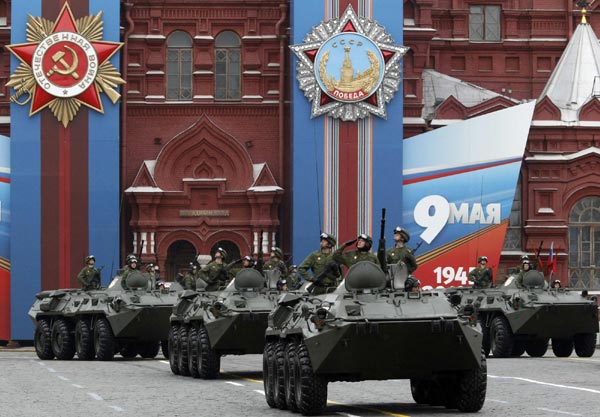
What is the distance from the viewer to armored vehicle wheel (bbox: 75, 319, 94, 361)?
31047mm

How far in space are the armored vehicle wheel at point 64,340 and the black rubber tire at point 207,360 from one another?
877 centimetres

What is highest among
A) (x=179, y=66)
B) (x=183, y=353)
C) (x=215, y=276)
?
(x=179, y=66)

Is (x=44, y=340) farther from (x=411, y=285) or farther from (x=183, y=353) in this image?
(x=411, y=285)

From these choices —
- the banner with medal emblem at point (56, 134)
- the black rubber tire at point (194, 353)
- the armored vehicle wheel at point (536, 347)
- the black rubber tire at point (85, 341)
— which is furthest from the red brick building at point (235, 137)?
the black rubber tire at point (194, 353)

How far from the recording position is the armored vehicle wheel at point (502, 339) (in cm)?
3125

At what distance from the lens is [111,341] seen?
3047cm

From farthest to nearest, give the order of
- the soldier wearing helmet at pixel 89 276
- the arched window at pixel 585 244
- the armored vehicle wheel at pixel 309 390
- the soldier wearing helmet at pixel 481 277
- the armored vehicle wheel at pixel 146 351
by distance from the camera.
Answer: the arched window at pixel 585 244 → the soldier wearing helmet at pixel 481 277 → the soldier wearing helmet at pixel 89 276 → the armored vehicle wheel at pixel 146 351 → the armored vehicle wheel at pixel 309 390

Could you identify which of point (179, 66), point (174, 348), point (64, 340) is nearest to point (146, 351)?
point (64, 340)

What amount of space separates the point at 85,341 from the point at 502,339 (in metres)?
8.22

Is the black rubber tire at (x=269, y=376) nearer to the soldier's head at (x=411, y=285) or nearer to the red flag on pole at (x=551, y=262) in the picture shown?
the soldier's head at (x=411, y=285)

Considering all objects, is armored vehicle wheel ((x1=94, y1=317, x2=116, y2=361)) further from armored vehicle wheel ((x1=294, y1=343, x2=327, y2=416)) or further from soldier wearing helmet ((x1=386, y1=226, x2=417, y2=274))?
armored vehicle wheel ((x1=294, y1=343, x2=327, y2=416))

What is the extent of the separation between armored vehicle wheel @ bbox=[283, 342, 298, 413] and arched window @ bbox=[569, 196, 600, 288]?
1191 inches

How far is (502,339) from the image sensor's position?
1231 inches

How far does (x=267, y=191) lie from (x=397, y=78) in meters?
4.89
